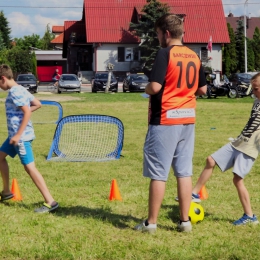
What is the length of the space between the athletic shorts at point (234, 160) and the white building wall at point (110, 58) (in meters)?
56.0

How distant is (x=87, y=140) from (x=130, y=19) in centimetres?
5190

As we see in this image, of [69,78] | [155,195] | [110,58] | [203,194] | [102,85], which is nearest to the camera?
[155,195]

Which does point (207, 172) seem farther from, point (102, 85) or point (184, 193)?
point (102, 85)

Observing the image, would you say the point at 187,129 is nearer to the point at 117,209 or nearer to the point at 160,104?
the point at 160,104

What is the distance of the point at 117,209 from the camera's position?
691 cm

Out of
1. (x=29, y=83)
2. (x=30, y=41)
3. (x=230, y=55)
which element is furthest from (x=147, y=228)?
(x=30, y=41)

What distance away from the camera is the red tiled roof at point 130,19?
62.4m

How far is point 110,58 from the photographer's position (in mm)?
62312

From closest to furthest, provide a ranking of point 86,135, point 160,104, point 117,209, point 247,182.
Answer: point 160,104, point 117,209, point 247,182, point 86,135

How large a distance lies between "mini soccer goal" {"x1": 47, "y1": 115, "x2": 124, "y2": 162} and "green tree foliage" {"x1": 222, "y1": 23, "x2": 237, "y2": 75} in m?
53.5

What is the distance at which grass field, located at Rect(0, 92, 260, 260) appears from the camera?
520cm

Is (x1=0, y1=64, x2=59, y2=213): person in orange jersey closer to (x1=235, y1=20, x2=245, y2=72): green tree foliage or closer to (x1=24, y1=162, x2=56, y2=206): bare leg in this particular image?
(x1=24, y1=162, x2=56, y2=206): bare leg

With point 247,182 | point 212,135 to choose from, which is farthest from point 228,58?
point 247,182

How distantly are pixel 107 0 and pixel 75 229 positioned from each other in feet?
199
